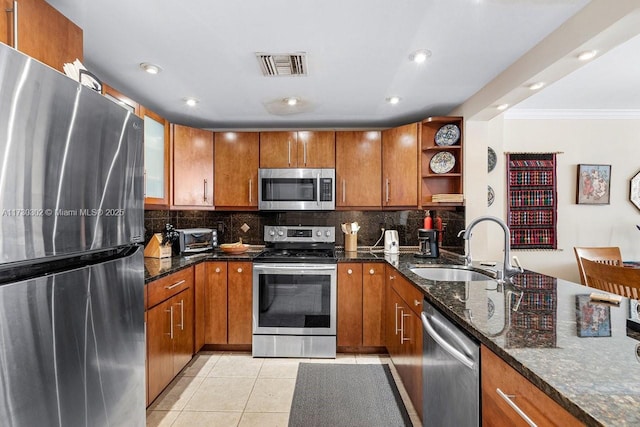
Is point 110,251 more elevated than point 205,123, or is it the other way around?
point 205,123

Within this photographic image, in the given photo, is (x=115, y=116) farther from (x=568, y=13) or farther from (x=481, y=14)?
(x=568, y=13)

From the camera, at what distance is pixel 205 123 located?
3.44 meters

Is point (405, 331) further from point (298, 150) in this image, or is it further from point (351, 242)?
point (298, 150)

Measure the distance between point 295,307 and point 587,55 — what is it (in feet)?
8.69

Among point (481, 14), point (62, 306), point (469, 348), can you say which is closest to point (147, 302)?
point (62, 306)

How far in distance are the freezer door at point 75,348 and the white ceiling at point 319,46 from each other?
1.23 m

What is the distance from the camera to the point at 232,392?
2295 mm

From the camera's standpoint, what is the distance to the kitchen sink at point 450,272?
2135mm

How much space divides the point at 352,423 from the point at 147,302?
4.91 feet

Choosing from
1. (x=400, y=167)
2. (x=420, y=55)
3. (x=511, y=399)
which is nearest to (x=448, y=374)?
(x=511, y=399)

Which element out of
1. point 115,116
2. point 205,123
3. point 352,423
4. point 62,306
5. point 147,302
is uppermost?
point 205,123

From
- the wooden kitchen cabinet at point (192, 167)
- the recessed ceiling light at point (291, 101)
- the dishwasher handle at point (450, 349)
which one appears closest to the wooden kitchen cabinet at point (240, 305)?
the wooden kitchen cabinet at point (192, 167)

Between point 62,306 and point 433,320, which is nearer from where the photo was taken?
point 62,306

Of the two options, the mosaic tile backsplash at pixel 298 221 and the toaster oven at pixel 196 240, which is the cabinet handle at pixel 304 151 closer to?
the mosaic tile backsplash at pixel 298 221
